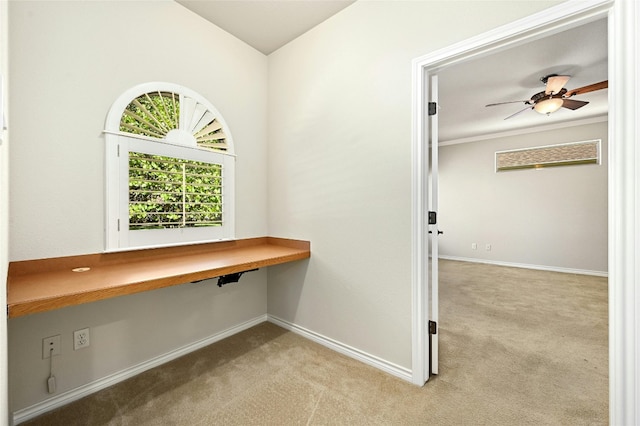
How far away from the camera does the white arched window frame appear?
5.57ft

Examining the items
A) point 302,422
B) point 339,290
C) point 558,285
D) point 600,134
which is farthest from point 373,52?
point 600,134

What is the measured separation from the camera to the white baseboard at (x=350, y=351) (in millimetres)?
1773

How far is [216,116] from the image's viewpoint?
7.25ft

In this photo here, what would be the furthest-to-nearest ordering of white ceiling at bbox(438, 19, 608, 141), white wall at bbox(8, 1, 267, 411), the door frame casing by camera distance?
1. white ceiling at bbox(438, 19, 608, 141)
2. white wall at bbox(8, 1, 267, 411)
3. the door frame casing

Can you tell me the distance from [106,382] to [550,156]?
6454mm

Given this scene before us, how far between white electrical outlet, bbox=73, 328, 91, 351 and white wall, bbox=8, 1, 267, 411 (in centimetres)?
3

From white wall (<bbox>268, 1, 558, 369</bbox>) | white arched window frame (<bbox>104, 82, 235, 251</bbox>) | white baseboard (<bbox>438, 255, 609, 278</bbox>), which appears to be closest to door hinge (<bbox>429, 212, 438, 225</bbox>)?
white wall (<bbox>268, 1, 558, 369</bbox>)

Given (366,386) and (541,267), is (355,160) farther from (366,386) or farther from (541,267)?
(541,267)

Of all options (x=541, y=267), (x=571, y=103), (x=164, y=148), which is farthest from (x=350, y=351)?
(x=541, y=267)

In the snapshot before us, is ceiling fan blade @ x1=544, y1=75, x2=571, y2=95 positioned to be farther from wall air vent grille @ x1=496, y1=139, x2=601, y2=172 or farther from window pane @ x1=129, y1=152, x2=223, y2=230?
window pane @ x1=129, y1=152, x2=223, y2=230

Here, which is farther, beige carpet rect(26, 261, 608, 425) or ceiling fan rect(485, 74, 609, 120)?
ceiling fan rect(485, 74, 609, 120)

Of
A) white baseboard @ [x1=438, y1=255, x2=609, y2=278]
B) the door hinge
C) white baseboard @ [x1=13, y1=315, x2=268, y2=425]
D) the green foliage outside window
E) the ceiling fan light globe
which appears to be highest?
the ceiling fan light globe

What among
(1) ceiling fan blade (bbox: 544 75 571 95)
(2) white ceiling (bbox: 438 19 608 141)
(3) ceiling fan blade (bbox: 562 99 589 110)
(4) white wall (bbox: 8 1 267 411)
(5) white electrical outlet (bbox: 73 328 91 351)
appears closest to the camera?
(4) white wall (bbox: 8 1 267 411)

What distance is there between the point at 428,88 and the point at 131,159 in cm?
198
